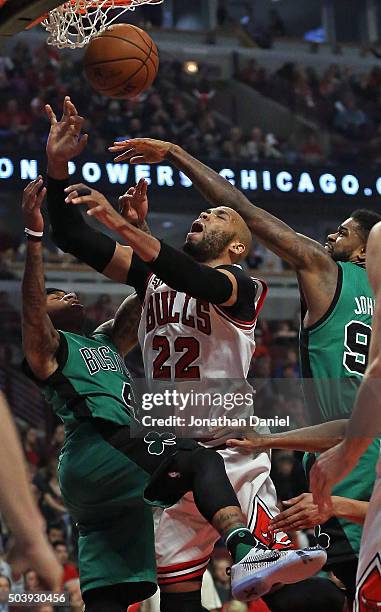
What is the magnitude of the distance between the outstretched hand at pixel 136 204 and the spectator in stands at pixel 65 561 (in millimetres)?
4004

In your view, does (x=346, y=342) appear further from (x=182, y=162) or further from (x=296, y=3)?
(x=296, y=3)

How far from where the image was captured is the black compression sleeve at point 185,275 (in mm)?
3928

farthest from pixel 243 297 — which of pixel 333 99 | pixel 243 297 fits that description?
pixel 333 99

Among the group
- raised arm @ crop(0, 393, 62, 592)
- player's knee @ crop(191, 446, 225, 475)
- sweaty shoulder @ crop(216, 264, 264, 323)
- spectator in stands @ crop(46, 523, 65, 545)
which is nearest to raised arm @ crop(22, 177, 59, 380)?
sweaty shoulder @ crop(216, 264, 264, 323)

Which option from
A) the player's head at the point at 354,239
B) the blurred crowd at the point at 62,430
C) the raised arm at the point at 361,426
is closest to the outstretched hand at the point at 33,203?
the player's head at the point at 354,239

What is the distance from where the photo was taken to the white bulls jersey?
431cm

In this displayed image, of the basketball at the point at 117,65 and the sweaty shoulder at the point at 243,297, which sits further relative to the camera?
the basketball at the point at 117,65

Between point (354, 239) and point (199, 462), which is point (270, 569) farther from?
point (354, 239)

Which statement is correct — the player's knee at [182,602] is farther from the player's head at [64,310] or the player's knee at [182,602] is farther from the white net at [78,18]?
the white net at [78,18]

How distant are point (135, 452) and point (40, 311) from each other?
2.35 feet

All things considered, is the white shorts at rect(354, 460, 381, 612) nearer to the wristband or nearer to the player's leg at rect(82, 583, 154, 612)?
the player's leg at rect(82, 583, 154, 612)

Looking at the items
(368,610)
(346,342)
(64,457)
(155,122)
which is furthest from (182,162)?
(155,122)

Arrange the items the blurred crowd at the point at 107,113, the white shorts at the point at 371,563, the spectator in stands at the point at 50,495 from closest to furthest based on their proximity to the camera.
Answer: the white shorts at the point at 371,563 → the spectator in stands at the point at 50,495 → the blurred crowd at the point at 107,113

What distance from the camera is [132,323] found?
16.2 ft
